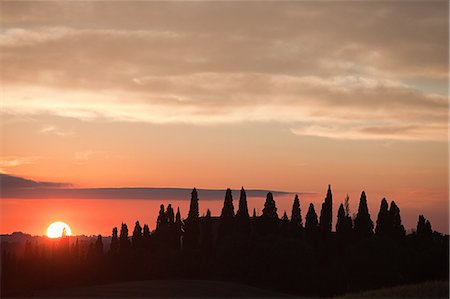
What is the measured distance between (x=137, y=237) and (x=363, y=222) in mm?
37721

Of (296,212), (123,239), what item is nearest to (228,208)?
(296,212)

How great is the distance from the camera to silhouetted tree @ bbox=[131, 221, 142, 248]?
12200 centimetres

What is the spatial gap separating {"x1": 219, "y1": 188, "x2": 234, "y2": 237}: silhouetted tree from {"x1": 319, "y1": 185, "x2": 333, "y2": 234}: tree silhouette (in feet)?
45.4

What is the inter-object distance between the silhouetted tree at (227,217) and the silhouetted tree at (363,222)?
1911 cm

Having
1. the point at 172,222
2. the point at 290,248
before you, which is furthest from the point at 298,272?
the point at 172,222

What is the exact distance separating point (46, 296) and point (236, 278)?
32.8 meters

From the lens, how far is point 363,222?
11231cm

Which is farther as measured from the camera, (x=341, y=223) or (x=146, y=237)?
(x=146, y=237)


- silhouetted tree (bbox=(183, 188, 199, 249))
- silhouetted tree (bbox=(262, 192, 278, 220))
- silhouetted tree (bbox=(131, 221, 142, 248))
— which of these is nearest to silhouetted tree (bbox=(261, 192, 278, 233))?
silhouetted tree (bbox=(262, 192, 278, 220))

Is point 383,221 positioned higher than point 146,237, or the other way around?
point 383,221

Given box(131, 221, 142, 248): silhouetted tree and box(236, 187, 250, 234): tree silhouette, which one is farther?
box(131, 221, 142, 248): silhouetted tree

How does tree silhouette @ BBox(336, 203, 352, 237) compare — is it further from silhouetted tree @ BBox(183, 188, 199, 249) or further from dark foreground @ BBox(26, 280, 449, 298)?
dark foreground @ BBox(26, 280, 449, 298)

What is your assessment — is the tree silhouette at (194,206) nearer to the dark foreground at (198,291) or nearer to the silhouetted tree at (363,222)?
the silhouetted tree at (363,222)

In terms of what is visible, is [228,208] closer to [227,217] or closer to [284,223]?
[227,217]
